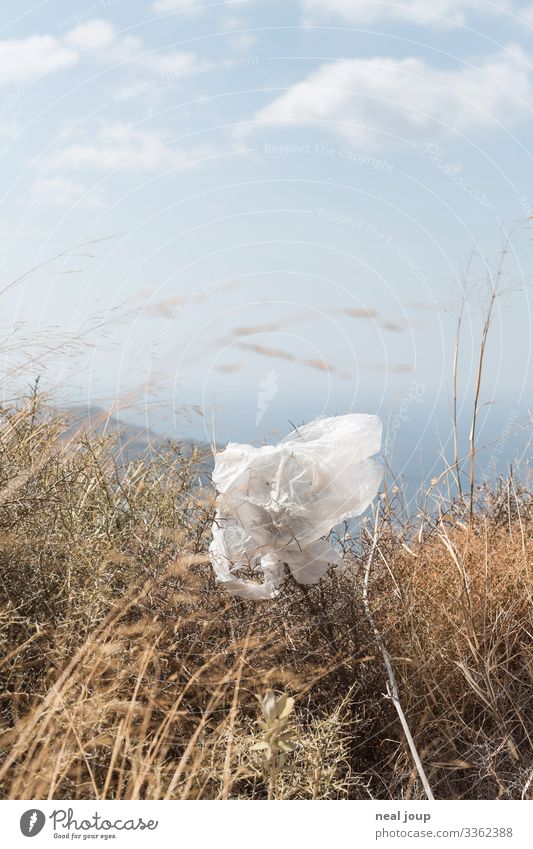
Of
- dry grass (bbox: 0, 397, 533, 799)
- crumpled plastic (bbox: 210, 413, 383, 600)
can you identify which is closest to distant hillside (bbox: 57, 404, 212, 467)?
dry grass (bbox: 0, 397, 533, 799)

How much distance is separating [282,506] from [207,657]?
57 centimetres

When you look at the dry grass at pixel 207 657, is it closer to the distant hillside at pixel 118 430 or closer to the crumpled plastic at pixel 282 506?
the crumpled plastic at pixel 282 506

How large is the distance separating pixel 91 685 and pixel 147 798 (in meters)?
0.42

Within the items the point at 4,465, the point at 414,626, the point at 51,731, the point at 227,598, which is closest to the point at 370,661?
the point at 414,626

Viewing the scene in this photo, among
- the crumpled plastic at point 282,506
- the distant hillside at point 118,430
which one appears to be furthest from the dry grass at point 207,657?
the distant hillside at point 118,430

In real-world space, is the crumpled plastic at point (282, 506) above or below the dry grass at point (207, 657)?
above

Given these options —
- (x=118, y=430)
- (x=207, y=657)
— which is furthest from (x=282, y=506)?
(x=118, y=430)

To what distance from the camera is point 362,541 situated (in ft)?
10.8

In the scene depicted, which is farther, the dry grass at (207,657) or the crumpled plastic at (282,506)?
the crumpled plastic at (282,506)

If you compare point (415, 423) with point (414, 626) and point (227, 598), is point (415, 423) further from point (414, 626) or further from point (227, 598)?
point (227, 598)

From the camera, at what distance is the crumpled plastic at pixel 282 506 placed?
9.04ft

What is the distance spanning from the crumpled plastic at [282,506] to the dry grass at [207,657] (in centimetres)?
9

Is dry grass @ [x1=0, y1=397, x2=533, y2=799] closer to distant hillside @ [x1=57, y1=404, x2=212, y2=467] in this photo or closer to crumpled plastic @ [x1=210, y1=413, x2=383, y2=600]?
crumpled plastic @ [x1=210, y1=413, x2=383, y2=600]

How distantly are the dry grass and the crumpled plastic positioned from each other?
0.28 feet
